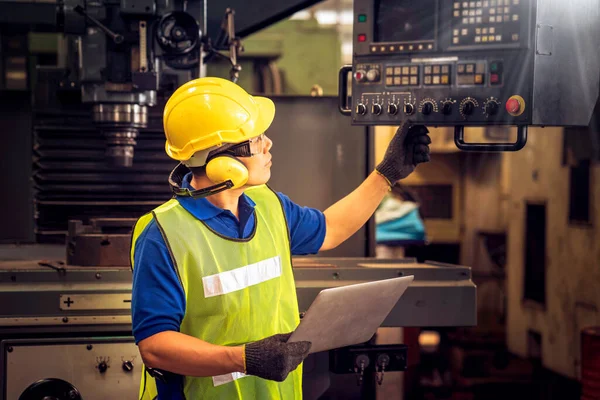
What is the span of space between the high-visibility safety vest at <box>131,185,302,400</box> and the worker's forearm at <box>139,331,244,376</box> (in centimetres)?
11

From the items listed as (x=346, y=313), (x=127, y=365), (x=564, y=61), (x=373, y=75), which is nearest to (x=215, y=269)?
(x=346, y=313)

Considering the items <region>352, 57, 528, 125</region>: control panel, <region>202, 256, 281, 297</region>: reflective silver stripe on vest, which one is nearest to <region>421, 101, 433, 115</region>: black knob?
<region>352, 57, 528, 125</region>: control panel

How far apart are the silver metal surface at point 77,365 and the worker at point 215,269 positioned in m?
0.33

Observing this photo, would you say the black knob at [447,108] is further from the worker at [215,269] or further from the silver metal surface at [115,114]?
the silver metal surface at [115,114]

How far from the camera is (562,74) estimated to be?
185cm

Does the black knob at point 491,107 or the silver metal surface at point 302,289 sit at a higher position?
the black knob at point 491,107

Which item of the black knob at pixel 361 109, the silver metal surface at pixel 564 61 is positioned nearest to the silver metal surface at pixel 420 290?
the black knob at pixel 361 109

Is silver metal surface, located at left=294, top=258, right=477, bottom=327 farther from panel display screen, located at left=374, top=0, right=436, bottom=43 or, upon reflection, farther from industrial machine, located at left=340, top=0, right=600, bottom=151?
panel display screen, located at left=374, top=0, right=436, bottom=43

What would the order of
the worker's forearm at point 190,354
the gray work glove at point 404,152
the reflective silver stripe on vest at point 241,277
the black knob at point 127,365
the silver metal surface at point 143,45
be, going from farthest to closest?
the silver metal surface at point 143,45 → the black knob at point 127,365 → the gray work glove at point 404,152 → the reflective silver stripe on vest at point 241,277 → the worker's forearm at point 190,354

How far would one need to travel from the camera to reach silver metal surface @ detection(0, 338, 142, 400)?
2006 mm

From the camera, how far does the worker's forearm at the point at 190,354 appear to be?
1.48 m

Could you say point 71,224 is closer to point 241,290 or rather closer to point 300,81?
point 241,290

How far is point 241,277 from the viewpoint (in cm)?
162

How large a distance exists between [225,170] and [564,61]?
33.3 inches
